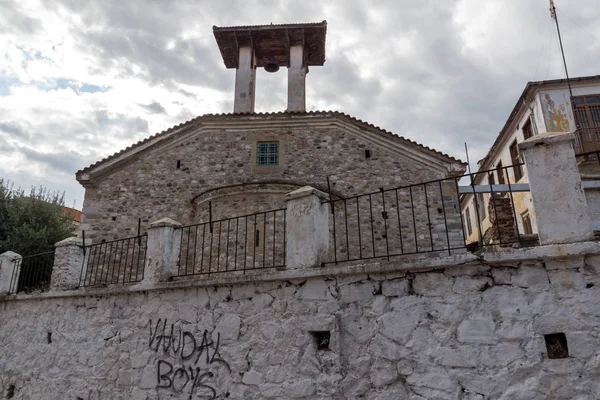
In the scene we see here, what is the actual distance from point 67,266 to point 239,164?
662cm

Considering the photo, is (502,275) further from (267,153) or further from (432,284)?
(267,153)

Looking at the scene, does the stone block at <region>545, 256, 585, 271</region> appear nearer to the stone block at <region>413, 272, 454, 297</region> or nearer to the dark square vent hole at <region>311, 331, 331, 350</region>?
the stone block at <region>413, 272, 454, 297</region>

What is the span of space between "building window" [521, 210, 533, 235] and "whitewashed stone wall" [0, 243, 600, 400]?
1535 centimetres

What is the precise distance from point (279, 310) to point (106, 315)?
129 inches

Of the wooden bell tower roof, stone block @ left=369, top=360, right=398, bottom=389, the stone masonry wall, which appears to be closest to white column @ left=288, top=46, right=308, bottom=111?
the wooden bell tower roof

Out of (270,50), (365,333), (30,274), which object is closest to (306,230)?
(365,333)

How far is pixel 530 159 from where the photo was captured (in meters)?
3.84

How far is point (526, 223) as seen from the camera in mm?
17359

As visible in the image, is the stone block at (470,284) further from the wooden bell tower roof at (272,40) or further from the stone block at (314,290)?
the wooden bell tower roof at (272,40)

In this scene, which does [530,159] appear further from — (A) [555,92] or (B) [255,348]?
(A) [555,92]

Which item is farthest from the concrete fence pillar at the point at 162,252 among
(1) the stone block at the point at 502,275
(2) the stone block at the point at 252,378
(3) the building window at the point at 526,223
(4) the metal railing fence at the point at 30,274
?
(3) the building window at the point at 526,223

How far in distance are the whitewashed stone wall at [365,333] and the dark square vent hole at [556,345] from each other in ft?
0.13

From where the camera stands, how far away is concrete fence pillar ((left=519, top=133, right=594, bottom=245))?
3525 mm

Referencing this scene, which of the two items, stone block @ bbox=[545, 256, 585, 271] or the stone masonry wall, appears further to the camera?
the stone masonry wall
